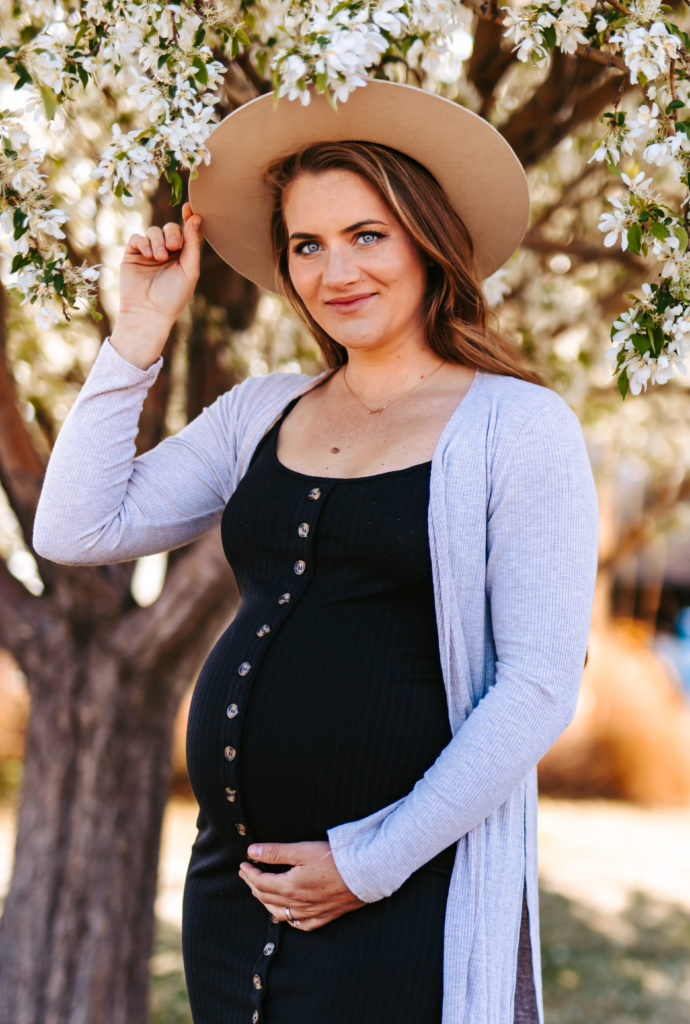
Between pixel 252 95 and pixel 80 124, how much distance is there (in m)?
1.39

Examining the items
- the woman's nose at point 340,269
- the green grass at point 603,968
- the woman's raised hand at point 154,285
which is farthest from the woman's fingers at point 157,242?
the green grass at point 603,968

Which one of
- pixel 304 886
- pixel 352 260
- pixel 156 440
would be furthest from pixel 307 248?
pixel 156 440

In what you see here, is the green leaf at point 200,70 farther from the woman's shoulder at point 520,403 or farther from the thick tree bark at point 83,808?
the thick tree bark at point 83,808

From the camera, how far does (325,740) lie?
1830 millimetres

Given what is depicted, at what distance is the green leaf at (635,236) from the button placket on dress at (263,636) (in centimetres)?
70

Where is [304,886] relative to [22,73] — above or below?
below

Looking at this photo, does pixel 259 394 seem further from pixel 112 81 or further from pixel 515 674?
pixel 515 674

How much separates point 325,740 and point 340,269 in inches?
34.4

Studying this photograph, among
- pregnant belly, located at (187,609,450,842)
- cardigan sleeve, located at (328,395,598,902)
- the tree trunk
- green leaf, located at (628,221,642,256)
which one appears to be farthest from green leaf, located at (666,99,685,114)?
the tree trunk

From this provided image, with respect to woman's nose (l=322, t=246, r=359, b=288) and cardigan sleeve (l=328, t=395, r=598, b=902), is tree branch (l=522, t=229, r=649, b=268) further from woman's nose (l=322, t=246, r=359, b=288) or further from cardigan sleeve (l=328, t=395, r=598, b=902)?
cardigan sleeve (l=328, t=395, r=598, b=902)

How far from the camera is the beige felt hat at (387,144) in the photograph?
79.7 inches

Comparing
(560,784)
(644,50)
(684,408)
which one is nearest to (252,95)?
(644,50)

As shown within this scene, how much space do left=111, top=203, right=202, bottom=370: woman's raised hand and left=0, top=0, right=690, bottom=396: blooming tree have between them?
0.59 feet

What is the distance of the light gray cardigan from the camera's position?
5.58 feet
